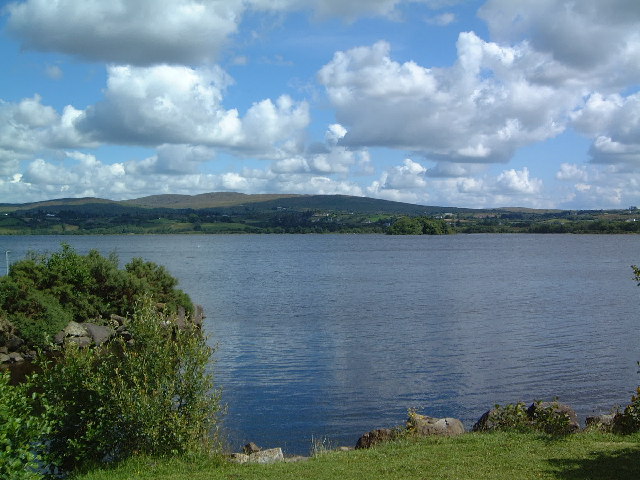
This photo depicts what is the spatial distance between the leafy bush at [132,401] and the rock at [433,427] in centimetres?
624

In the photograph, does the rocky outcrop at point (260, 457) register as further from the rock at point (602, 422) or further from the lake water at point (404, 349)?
the rock at point (602, 422)

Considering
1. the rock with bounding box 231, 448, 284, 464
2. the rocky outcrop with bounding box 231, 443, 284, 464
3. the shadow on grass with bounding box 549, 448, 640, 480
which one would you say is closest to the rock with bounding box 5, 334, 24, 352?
the rocky outcrop with bounding box 231, 443, 284, 464

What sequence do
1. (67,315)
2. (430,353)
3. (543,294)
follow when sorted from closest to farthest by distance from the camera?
(430,353) < (67,315) < (543,294)

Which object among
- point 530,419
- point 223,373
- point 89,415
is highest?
point 89,415

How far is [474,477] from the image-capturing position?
13148 mm

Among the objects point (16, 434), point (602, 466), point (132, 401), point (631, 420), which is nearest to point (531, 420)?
point (631, 420)

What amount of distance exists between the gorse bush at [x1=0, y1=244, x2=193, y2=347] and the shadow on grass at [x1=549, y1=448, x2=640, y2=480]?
30.1 metres

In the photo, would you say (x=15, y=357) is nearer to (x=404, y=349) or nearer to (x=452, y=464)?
(x=404, y=349)

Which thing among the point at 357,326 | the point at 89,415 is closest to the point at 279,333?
the point at 357,326

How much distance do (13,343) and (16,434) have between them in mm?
28454

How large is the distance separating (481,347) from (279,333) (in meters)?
14.6

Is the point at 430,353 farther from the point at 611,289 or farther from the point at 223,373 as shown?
the point at 611,289

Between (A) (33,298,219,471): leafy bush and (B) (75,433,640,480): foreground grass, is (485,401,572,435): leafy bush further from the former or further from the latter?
(A) (33,298,219,471): leafy bush

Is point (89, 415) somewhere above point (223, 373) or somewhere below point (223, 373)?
above
